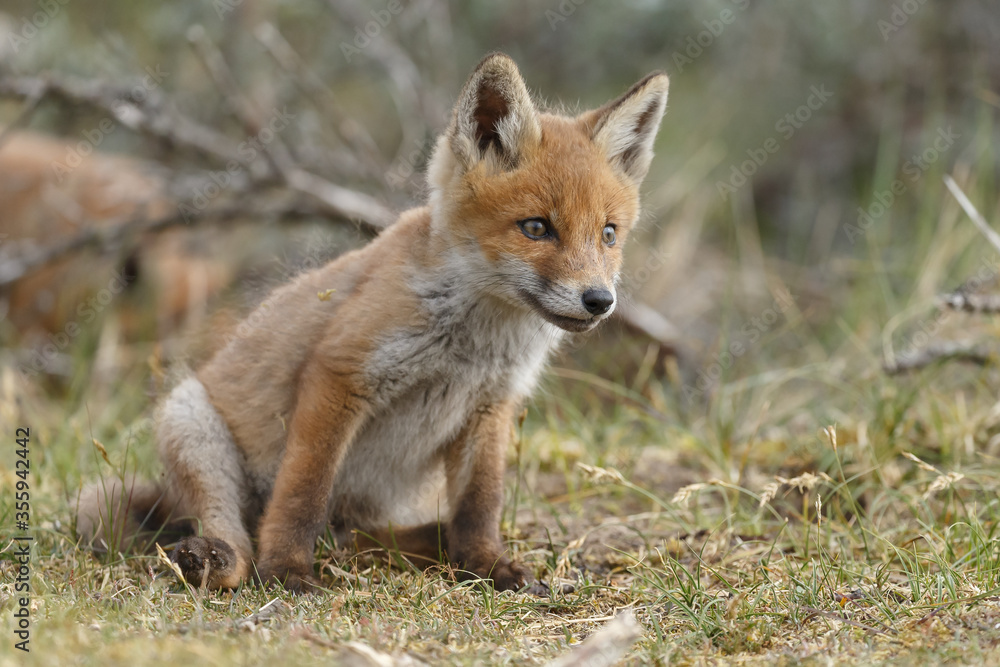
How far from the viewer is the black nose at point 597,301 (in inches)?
125

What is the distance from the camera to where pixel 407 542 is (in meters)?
3.79

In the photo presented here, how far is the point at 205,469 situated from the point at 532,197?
5.63 ft

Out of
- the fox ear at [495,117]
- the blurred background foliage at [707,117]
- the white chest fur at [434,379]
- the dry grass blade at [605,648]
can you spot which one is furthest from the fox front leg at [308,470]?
the blurred background foliage at [707,117]

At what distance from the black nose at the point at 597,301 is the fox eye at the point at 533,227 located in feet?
1.07

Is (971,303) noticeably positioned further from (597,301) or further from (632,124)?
(597,301)

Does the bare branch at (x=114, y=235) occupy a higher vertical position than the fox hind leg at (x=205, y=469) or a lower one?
higher

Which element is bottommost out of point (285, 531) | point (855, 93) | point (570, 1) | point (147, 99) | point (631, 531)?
point (631, 531)

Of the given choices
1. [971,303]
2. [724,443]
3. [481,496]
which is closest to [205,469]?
[481,496]

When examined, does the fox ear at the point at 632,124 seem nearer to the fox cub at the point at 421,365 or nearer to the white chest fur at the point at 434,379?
the fox cub at the point at 421,365

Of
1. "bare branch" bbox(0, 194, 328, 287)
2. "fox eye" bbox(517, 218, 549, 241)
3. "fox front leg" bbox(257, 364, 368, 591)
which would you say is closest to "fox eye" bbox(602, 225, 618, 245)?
"fox eye" bbox(517, 218, 549, 241)

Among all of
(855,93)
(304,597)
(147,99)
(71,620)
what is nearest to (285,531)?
(304,597)

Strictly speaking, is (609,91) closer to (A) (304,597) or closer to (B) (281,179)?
(B) (281,179)

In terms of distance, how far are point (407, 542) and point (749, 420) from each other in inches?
102

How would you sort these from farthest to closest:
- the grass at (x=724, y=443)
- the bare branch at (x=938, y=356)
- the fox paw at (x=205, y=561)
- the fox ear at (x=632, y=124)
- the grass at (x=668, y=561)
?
the bare branch at (x=938, y=356) < the fox ear at (x=632, y=124) < the fox paw at (x=205, y=561) < the grass at (x=724, y=443) < the grass at (x=668, y=561)
